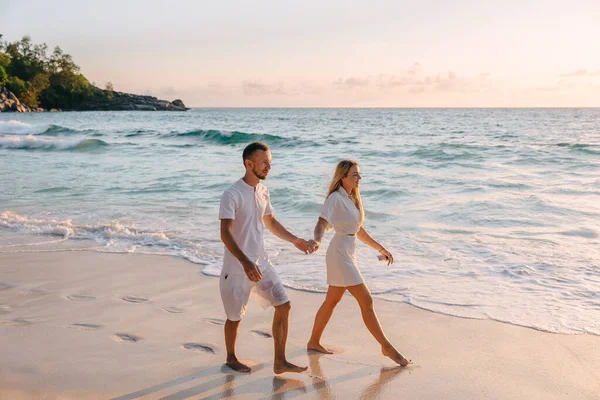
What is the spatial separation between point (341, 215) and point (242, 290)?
1018 mm

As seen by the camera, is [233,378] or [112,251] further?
[112,251]

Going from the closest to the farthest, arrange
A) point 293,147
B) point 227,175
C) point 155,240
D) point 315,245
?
point 315,245 < point 155,240 < point 227,175 < point 293,147

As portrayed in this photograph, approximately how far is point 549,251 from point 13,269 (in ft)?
24.3

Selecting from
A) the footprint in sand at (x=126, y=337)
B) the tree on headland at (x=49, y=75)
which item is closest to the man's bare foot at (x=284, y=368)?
the footprint in sand at (x=126, y=337)

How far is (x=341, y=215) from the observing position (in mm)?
4629

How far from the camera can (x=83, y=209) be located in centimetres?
1186

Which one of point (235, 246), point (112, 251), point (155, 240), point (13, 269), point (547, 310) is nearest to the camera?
point (235, 246)

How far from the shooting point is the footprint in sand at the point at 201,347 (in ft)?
15.5

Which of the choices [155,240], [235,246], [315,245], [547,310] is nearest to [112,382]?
[235,246]

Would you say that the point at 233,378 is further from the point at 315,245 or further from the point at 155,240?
the point at 155,240

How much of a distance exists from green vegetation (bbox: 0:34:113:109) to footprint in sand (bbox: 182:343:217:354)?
10636cm

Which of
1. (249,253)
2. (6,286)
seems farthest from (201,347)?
(6,286)

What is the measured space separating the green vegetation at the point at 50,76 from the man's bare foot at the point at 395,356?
107 metres

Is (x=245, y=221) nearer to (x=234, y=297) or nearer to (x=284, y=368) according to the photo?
(x=234, y=297)
